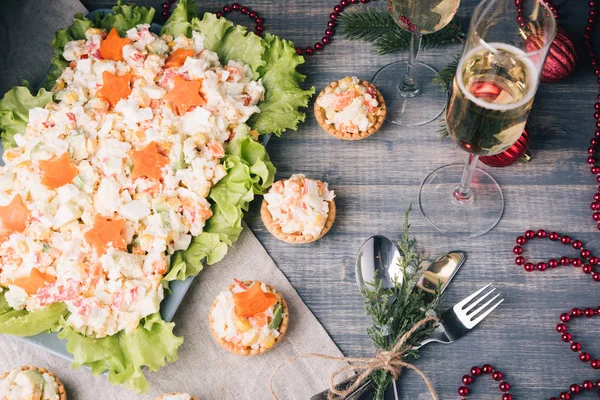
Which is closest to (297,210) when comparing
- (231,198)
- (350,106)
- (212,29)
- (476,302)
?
(231,198)

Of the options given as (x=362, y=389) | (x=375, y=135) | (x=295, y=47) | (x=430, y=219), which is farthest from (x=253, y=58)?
(x=362, y=389)

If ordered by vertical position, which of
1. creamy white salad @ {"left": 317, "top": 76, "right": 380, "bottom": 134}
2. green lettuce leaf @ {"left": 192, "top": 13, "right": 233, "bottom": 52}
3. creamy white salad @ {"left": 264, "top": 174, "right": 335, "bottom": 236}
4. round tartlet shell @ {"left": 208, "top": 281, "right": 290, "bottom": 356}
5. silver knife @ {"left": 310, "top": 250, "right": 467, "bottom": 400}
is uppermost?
green lettuce leaf @ {"left": 192, "top": 13, "right": 233, "bottom": 52}

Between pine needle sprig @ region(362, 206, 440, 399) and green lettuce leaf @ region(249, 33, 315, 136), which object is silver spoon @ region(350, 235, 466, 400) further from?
green lettuce leaf @ region(249, 33, 315, 136)

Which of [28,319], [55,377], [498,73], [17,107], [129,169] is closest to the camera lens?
[498,73]

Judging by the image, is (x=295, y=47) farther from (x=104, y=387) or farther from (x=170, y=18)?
(x=104, y=387)

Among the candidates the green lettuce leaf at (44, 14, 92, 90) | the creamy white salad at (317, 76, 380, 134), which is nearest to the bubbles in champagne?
the creamy white salad at (317, 76, 380, 134)

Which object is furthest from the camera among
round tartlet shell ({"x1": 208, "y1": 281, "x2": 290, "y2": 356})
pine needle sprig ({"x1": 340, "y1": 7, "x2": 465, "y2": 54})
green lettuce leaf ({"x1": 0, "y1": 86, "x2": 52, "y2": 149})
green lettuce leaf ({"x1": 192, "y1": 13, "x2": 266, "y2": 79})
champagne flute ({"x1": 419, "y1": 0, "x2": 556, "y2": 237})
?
pine needle sprig ({"x1": 340, "y1": 7, "x2": 465, "y2": 54})

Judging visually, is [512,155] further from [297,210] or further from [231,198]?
[231,198]
